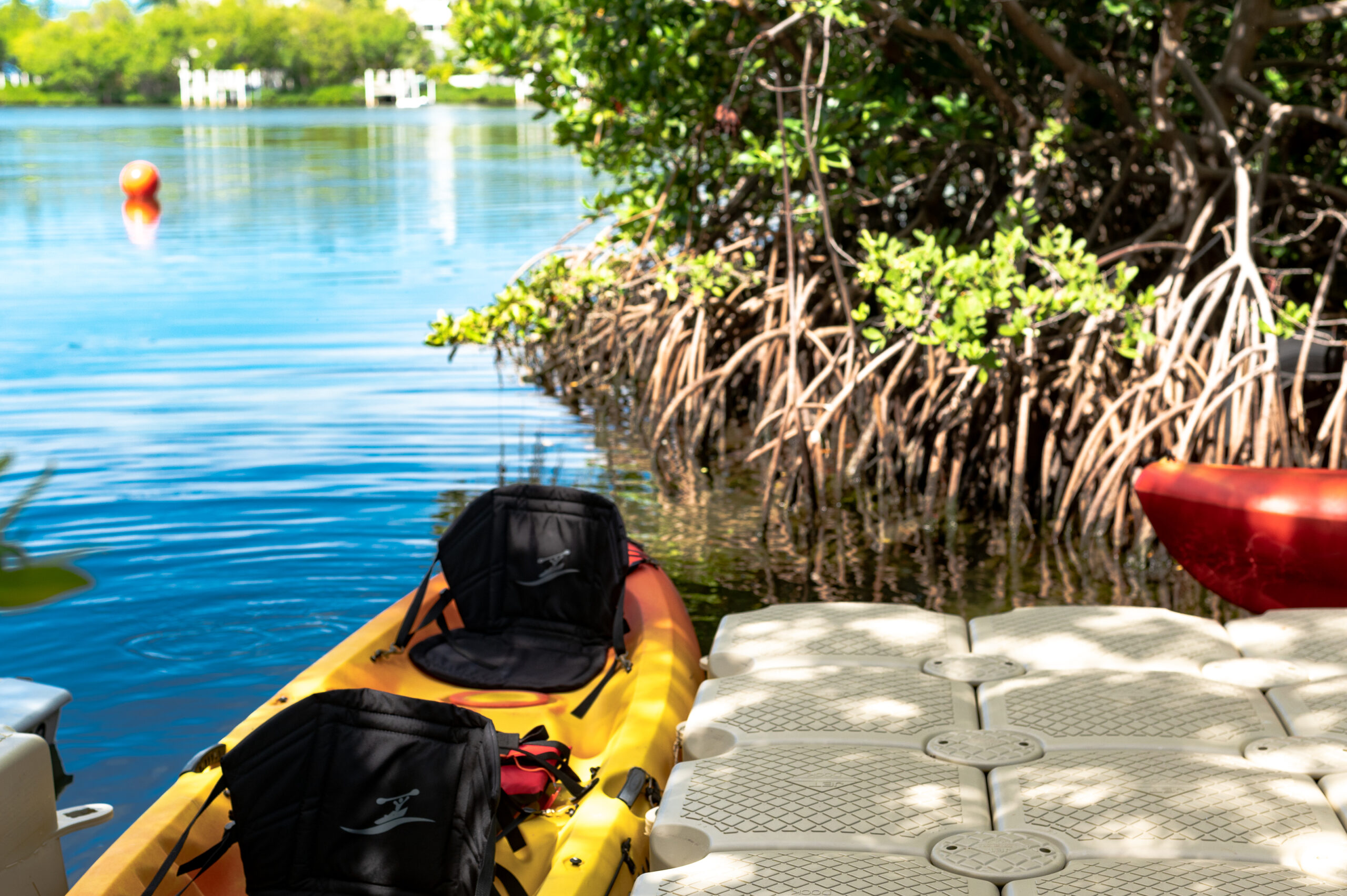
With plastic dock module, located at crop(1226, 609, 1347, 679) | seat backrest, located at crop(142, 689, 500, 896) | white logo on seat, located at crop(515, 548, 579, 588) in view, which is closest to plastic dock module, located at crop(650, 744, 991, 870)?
seat backrest, located at crop(142, 689, 500, 896)

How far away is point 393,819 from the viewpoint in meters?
2.42

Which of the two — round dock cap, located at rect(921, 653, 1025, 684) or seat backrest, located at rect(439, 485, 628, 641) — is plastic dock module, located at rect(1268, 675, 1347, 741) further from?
seat backrest, located at rect(439, 485, 628, 641)

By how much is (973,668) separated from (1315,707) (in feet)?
2.41

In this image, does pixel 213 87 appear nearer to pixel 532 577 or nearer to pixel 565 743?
pixel 532 577

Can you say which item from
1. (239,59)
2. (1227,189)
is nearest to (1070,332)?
(1227,189)

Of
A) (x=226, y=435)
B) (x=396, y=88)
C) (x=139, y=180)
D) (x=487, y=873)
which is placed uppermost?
(x=396, y=88)

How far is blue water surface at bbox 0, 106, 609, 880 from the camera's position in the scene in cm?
459

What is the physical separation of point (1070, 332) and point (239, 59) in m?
93.4

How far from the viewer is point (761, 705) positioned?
9.20 feet

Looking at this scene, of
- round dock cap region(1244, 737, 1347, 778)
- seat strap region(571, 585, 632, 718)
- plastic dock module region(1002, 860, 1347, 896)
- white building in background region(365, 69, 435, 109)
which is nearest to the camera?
plastic dock module region(1002, 860, 1347, 896)

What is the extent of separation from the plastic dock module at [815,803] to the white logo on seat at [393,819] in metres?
0.46

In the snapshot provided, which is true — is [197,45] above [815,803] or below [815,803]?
above

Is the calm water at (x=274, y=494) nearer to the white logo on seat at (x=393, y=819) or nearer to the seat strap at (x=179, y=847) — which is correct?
the seat strap at (x=179, y=847)

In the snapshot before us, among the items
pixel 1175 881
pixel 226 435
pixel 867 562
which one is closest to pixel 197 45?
pixel 226 435
